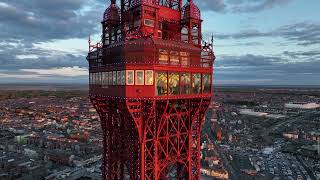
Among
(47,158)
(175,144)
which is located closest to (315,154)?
(47,158)

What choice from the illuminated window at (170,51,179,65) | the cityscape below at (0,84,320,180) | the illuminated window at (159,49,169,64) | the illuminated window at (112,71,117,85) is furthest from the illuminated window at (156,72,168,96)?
the cityscape below at (0,84,320,180)

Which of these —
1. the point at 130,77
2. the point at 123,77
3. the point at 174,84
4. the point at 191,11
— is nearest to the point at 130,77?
the point at 130,77

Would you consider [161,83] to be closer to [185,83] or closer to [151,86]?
[151,86]

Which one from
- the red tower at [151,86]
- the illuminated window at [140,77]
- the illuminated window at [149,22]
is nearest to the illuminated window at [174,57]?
the red tower at [151,86]

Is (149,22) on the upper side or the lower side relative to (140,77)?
upper

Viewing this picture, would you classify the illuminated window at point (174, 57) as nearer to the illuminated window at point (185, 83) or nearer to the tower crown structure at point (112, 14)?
the illuminated window at point (185, 83)

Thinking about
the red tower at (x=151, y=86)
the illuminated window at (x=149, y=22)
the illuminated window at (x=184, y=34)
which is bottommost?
the red tower at (x=151, y=86)

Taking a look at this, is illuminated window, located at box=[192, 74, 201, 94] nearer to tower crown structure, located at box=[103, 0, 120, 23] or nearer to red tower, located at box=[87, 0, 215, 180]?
red tower, located at box=[87, 0, 215, 180]
